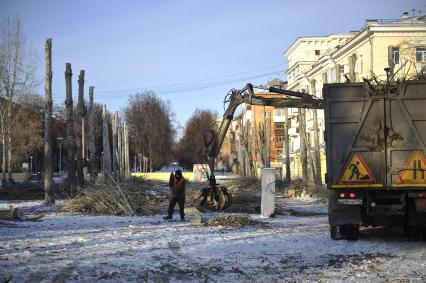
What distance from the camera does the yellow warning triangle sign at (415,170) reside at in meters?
10.6

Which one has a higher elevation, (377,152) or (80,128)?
(80,128)

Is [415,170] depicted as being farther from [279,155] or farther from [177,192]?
[279,155]

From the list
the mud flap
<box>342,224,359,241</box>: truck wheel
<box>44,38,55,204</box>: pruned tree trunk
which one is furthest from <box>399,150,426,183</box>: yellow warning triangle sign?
<box>44,38,55,204</box>: pruned tree trunk

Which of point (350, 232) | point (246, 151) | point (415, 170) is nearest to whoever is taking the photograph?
point (415, 170)

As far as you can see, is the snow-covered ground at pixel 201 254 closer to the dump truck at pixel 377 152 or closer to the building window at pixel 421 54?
the dump truck at pixel 377 152

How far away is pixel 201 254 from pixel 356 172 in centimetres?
379

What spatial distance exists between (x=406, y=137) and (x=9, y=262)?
26.8 ft

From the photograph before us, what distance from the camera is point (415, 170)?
1062 cm

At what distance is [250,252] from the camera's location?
10.2 m

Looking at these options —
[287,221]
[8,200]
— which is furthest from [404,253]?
[8,200]

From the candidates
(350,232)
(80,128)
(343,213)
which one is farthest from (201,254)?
(80,128)

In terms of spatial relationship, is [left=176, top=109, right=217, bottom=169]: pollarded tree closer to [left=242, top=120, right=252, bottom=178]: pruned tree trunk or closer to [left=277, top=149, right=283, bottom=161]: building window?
[left=277, top=149, right=283, bottom=161]: building window

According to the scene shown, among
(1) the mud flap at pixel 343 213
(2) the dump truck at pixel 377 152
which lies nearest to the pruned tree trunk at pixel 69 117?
(1) the mud flap at pixel 343 213

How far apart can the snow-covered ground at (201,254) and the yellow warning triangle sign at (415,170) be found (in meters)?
1.45
